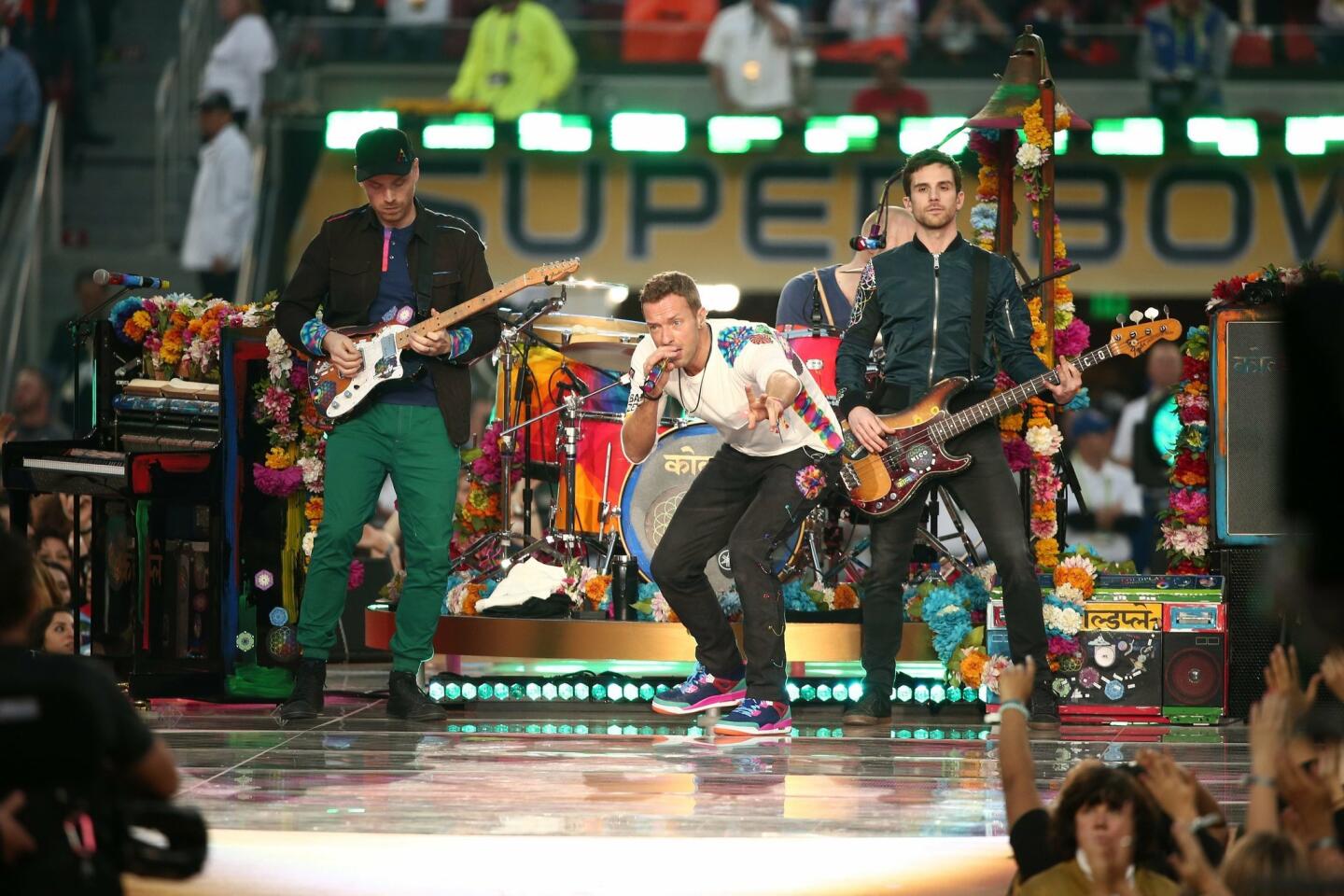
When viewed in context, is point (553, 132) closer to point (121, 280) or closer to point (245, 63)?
point (245, 63)

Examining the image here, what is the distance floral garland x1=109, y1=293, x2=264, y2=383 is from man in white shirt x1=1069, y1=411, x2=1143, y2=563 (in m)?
6.40

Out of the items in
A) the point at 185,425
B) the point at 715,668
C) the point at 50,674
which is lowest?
the point at 715,668

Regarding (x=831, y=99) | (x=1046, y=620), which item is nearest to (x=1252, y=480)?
(x=1046, y=620)

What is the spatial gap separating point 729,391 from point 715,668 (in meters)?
1.20

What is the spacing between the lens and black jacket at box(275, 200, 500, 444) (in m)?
7.57

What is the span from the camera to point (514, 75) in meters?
13.9

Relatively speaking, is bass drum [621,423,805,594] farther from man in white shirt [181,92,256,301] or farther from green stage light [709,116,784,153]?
man in white shirt [181,92,256,301]

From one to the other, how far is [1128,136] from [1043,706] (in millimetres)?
7448

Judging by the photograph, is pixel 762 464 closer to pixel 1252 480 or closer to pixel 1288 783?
pixel 1252 480

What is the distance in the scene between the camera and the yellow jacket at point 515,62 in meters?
13.9

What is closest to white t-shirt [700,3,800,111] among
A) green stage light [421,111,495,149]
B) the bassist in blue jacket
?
green stage light [421,111,495,149]

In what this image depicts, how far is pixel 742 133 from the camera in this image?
14219 mm

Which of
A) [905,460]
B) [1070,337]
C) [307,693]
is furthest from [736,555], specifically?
[1070,337]

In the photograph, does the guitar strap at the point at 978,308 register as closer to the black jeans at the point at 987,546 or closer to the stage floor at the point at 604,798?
the black jeans at the point at 987,546
